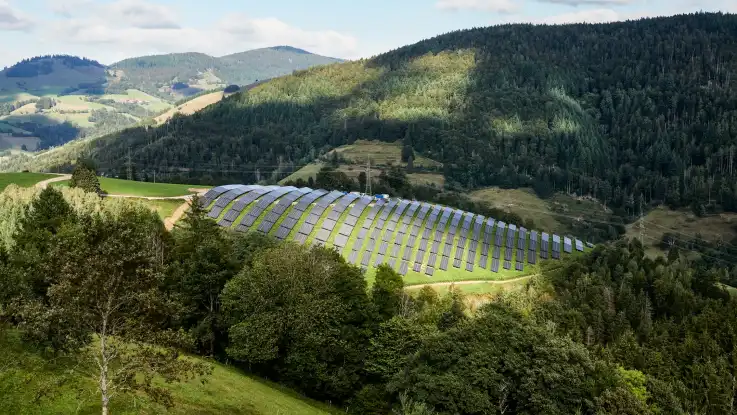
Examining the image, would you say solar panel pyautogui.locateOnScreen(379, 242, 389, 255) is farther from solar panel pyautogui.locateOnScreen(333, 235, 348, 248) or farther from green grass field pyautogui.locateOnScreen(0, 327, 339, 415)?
green grass field pyautogui.locateOnScreen(0, 327, 339, 415)

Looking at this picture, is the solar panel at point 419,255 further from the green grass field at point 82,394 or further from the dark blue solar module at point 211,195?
the green grass field at point 82,394

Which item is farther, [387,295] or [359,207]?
[359,207]

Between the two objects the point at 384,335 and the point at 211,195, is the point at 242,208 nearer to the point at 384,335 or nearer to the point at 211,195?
the point at 211,195

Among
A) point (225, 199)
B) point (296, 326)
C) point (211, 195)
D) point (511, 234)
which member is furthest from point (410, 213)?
point (296, 326)

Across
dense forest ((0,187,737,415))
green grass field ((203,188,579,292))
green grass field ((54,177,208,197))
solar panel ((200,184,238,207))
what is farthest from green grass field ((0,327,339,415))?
green grass field ((54,177,208,197))

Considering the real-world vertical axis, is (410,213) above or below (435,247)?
above

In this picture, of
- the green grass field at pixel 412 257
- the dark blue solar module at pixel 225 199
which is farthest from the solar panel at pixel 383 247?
the dark blue solar module at pixel 225 199
